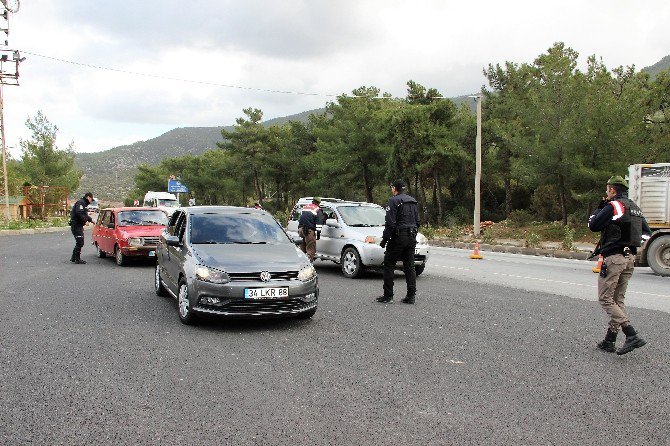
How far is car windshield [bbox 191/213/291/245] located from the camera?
26.1ft

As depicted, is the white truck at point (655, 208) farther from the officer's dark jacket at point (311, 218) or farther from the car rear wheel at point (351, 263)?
the officer's dark jacket at point (311, 218)

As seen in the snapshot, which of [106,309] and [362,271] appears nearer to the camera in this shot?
[106,309]

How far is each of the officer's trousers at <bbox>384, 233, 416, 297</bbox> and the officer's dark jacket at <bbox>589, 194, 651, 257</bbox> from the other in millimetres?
3277

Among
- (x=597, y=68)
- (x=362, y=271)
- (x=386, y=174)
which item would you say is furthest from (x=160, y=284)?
(x=386, y=174)

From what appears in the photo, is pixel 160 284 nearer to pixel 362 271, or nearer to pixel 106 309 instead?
pixel 106 309

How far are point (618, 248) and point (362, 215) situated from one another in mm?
7780

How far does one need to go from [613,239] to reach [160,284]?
687cm

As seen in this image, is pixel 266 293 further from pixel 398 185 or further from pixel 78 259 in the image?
pixel 78 259

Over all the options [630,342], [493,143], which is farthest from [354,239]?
[493,143]

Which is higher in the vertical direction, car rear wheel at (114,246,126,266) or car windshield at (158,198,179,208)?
car windshield at (158,198,179,208)

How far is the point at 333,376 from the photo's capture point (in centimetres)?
504

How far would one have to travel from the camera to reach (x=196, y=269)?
698cm

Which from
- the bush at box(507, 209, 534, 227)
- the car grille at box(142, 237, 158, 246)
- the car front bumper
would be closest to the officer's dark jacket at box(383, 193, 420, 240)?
the car front bumper

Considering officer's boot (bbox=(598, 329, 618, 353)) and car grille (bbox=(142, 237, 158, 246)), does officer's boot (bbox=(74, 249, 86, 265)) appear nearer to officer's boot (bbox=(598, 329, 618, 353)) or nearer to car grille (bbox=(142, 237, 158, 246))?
car grille (bbox=(142, 237, 158, 246))
